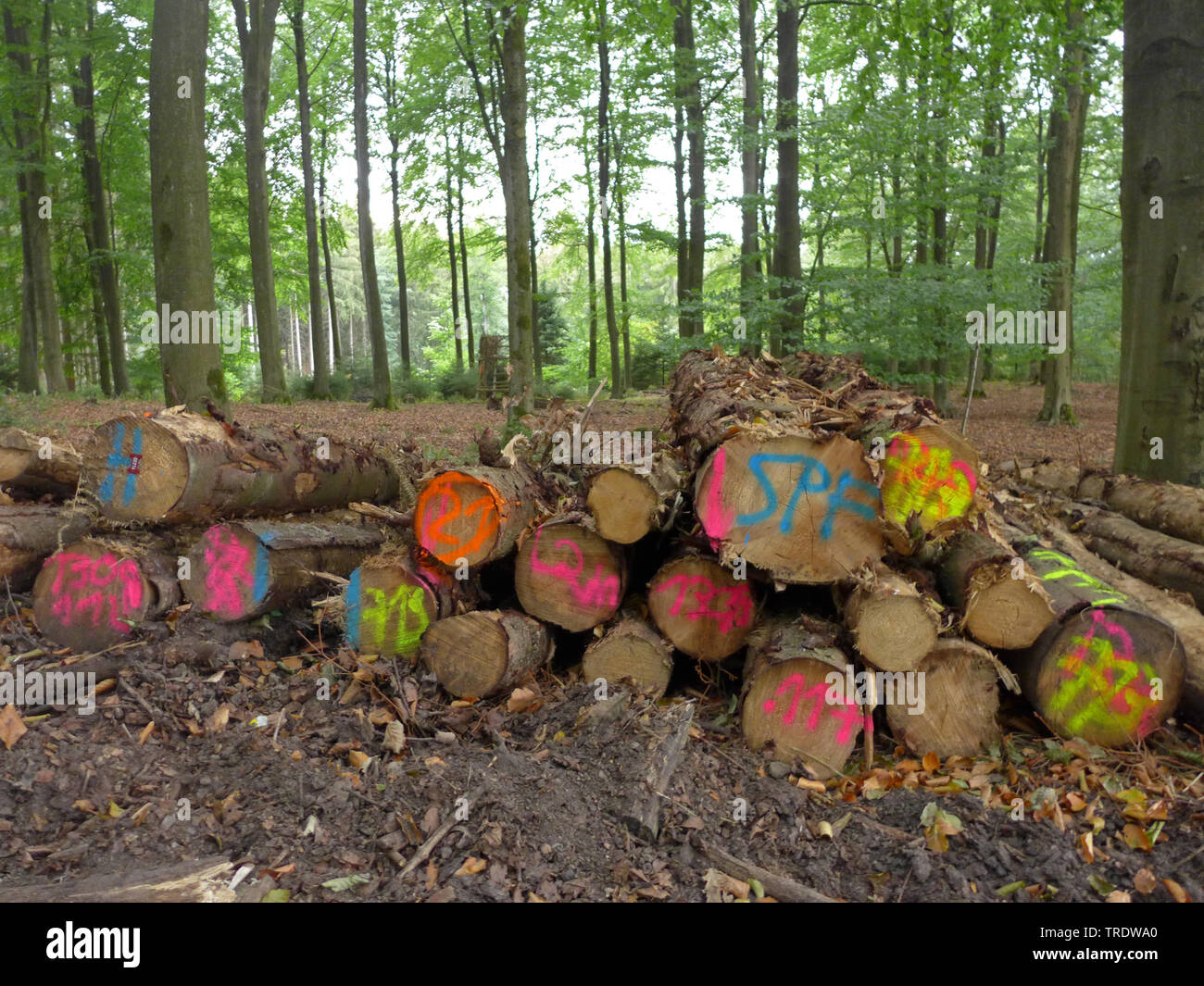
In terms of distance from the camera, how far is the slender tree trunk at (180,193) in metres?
6.74

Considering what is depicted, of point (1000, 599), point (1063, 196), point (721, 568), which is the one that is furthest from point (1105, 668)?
point (1063, 196)

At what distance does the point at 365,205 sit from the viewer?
15898 millimetres

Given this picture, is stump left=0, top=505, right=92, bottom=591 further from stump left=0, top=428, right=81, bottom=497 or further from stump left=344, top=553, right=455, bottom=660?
stump left=344, top=553, right=455, bottom=660

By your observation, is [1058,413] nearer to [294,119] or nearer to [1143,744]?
[1143,744]

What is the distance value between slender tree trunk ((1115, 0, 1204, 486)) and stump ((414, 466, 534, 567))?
5168 mm

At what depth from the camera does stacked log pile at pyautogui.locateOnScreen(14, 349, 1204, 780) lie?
376 cm

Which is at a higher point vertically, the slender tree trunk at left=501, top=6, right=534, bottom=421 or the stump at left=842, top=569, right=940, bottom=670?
the slender tree trunk at left=501, top=6, right=534, bottom=421

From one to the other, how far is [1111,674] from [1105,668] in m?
0.04

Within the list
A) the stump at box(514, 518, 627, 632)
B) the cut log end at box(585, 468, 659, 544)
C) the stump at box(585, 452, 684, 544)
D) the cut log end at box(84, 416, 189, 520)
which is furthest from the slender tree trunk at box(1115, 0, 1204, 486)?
the cut log end at box(84, 416, 189, 520)

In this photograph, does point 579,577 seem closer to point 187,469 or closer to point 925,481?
point 925,481

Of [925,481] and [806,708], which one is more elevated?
[925,481]

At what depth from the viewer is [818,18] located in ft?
55.3

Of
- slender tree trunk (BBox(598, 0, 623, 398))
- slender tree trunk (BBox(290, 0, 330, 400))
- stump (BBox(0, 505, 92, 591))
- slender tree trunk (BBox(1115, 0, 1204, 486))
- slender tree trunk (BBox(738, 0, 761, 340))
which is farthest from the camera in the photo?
slender tree trunk (BBox(290, 0, 330, 400))
